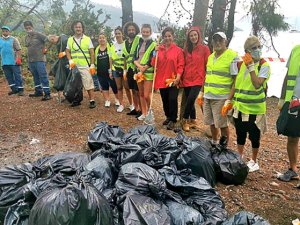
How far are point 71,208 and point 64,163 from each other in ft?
3.75

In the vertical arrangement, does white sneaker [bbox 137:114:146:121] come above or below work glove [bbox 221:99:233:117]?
below

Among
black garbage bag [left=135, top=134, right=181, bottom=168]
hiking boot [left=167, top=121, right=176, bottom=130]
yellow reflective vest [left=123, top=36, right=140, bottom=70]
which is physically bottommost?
hiking boot [left=167, top=121, right=176, bottom=130]

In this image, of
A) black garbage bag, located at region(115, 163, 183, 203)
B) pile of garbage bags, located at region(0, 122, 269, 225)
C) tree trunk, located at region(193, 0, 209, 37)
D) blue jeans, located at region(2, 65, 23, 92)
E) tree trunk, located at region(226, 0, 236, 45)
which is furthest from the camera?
tree trunk, located at region(226, 0, 236, 45)

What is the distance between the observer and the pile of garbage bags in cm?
215

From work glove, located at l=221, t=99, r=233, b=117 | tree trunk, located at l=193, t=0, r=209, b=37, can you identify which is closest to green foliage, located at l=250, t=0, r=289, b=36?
tree trunk, located at l=193, t=0, r=209, b=37

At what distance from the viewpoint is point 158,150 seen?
3334 millimetres

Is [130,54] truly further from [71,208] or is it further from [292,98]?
[71,208]

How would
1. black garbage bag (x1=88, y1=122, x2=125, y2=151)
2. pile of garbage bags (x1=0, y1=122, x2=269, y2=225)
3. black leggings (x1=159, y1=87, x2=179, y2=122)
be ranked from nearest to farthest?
pile of garbage bags (x1=0, y1=122, x2=269, y2=225) < black garbage bag (x1=88, y1=122, x2=125, y2=151) < black leggings (x1=159, y1=87, x2=179, y2=122)

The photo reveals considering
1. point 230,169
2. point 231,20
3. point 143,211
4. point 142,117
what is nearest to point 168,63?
point 142,117

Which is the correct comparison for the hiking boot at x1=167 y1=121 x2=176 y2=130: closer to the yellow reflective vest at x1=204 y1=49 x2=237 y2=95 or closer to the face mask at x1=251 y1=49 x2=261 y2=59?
the yellow reflective vest at x1=204 y1=49 x2=237 y2=95

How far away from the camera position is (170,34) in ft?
15.0

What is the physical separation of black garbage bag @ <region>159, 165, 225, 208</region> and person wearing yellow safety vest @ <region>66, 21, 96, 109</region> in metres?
3.37

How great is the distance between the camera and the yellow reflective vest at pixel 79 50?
5660 mm

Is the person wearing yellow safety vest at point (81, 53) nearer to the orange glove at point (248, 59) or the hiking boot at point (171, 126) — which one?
the hiking boot at point (171, 126)
